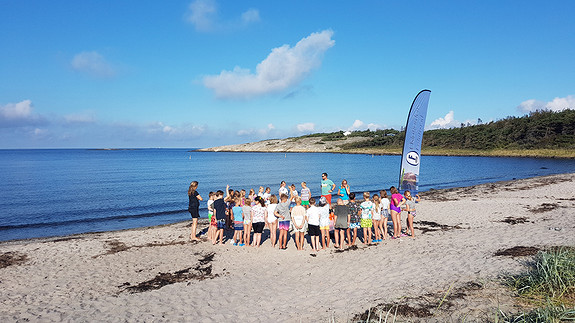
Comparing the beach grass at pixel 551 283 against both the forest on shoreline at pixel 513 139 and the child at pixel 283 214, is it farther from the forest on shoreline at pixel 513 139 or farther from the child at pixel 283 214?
the forest on shoreline at pixel 513 139

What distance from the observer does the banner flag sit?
1335 centimetres

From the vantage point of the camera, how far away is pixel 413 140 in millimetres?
13469

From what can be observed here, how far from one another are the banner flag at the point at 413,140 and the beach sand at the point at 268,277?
233 cm

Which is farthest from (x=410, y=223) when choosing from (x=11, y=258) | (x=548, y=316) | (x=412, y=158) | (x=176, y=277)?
(x=11, y=258)

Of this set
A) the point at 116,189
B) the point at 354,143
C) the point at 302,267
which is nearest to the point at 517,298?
the point at 302,267

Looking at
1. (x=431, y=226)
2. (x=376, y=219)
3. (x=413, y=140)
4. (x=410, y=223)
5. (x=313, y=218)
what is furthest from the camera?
(x=431, y=226)

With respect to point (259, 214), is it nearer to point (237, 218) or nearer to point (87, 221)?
point (237, 218)

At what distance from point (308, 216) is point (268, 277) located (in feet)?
8.23

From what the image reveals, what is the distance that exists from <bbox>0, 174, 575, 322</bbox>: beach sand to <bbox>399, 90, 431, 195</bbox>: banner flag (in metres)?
2.33

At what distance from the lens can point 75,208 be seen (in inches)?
918

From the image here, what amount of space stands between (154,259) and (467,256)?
1001 centimetres

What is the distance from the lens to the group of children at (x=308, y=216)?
11.2m

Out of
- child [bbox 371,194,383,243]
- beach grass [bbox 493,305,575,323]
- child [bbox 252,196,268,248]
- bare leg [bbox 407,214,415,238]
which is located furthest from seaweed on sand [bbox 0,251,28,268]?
beach grass [bbox 493,305,575,323]

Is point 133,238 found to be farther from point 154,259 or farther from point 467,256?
point 467,256
